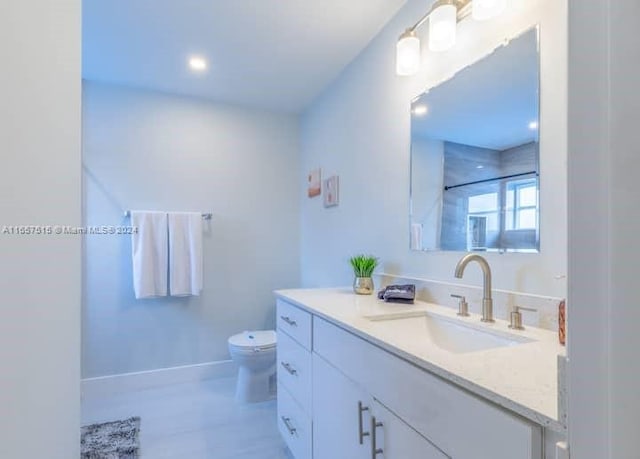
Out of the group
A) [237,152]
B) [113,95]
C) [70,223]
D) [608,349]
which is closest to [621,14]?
[608,349]

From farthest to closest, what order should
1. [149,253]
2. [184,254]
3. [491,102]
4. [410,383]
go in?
[184,254] < [149,253] < [491,102] < [410,383]

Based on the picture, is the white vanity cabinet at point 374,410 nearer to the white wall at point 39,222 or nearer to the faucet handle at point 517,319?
the faucet handle at point 517,319

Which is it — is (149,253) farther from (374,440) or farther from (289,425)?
(374,440)

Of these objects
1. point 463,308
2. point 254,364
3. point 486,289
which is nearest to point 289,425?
point 254,364

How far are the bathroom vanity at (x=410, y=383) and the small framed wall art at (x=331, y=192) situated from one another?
2.92ft

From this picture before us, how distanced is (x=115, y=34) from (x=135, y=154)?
0.92 metres

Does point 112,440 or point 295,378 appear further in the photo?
point 112,440

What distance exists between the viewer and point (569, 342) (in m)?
0.41

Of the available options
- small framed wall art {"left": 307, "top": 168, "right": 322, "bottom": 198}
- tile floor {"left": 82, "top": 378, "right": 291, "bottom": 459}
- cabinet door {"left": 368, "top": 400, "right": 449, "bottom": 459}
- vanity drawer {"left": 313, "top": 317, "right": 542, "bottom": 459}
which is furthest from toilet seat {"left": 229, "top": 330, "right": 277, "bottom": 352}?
cabinet door {"left": 368, "top": 400, "right": 449, "bottom": 459}

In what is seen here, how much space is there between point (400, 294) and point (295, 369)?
25.1 inches

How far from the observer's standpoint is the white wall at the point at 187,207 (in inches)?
101

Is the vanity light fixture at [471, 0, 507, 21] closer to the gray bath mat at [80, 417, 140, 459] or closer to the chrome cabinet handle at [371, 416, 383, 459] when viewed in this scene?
the chrome cabinet handle at [371, 416, 383, 459]

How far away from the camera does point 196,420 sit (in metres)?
2.16

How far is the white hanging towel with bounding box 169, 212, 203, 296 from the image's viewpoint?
264 centimetres
